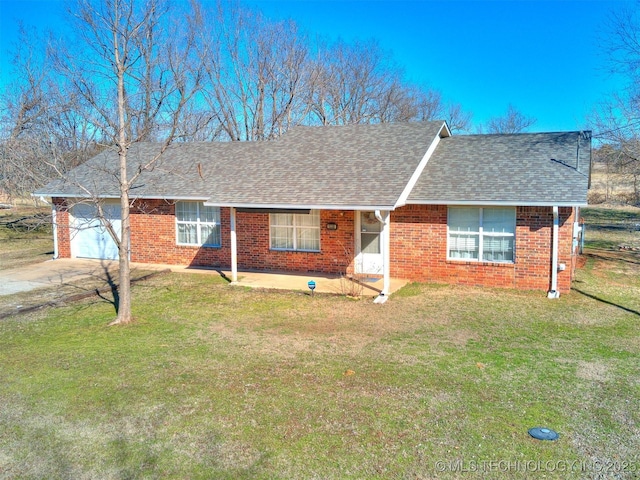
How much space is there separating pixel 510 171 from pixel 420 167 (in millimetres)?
2355

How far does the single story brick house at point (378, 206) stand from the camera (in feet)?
39.5

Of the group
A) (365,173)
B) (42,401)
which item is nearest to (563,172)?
(365,173)

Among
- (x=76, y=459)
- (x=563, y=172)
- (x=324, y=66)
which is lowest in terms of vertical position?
(x=76, y=459)

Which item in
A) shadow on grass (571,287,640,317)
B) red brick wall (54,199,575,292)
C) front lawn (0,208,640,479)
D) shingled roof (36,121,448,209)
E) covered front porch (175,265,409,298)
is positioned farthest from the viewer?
shingled roof (36,121,448,209)

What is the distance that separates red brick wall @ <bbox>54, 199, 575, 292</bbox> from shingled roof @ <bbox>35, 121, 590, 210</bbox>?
69 centimetres

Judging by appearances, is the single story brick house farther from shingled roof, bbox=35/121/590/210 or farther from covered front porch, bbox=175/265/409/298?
covered front porch, bbox=175/265/409/298

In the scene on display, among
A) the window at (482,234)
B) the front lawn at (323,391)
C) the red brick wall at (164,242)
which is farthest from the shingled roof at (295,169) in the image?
the front lawn at (323,391)

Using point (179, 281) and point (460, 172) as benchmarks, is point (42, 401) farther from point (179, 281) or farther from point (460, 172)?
point (460, 172)

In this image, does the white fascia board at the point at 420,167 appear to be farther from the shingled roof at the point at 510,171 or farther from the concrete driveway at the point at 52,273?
the concrete driveway at the point at 52,273

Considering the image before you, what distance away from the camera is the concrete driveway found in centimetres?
1356

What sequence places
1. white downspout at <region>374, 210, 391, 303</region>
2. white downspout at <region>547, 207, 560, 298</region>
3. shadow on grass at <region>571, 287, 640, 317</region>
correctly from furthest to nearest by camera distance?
white downspout at <region>547, 207, 560, 298</region> → white downspout at <region>374, 210, 391, 303</region> → shadow on grass at <region>571, 287, 640, 317</region>

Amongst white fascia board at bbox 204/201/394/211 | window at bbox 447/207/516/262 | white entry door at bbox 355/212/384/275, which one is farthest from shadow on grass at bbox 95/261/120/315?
window at bbox 447/207/516/262

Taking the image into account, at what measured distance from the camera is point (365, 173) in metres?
13.2

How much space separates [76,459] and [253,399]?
80.0 inches
